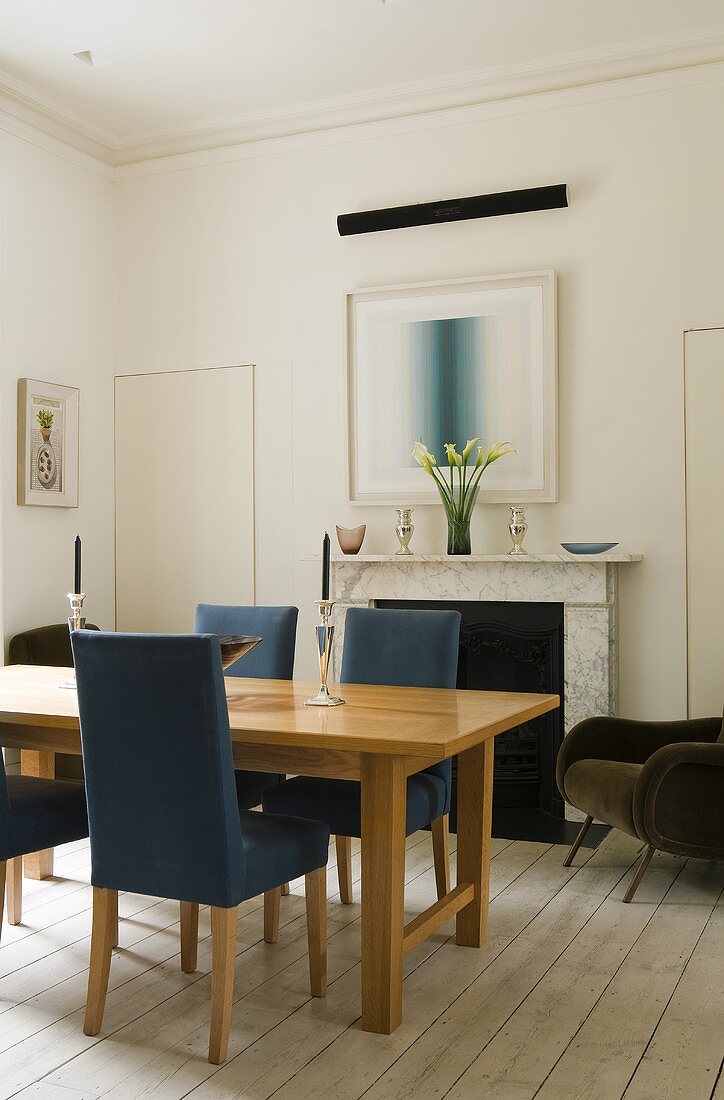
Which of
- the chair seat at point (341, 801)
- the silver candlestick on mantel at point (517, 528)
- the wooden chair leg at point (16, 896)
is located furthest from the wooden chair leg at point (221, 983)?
the silver candlestick on mantel at point (517, 528)

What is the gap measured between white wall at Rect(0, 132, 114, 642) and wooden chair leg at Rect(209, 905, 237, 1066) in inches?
116

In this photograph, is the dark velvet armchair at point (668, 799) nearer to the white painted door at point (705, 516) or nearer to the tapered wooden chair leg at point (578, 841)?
the tapered wooden chair leg at point (578, 841)

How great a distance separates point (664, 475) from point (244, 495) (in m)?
2.10

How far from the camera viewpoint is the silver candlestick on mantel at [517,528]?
4.67 metres

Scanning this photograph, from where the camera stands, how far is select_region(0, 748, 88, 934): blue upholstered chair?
2760 mm

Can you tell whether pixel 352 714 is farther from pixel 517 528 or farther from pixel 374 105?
pixel 374 105

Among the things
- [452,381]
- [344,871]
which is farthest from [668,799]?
[452,381]

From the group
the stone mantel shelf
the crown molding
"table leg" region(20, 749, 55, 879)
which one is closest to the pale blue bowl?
the stone mantel shelf

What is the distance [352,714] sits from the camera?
2.78m

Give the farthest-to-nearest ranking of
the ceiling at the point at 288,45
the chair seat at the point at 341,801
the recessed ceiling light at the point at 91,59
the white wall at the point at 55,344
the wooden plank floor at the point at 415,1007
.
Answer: the white wall at the point at 55,344
the recessed ceiling light at the point at 91,59
the ceiling at the point at 288,45
the chair seat at the point at 341,801
the wooden plank floor at the point at 415,1007

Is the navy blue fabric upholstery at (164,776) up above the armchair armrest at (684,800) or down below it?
above

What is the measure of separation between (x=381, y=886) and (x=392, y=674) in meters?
1.09

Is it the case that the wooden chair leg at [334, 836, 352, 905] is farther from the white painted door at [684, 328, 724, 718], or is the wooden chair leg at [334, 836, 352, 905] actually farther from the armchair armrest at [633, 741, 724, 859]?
the white painted door at [684, 328, 724, 718]

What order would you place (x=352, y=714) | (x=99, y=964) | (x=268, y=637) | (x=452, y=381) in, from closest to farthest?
(x=99, y=964)
(x=352, y=714)
(x=268, y=637)
(x=452, y=381)
